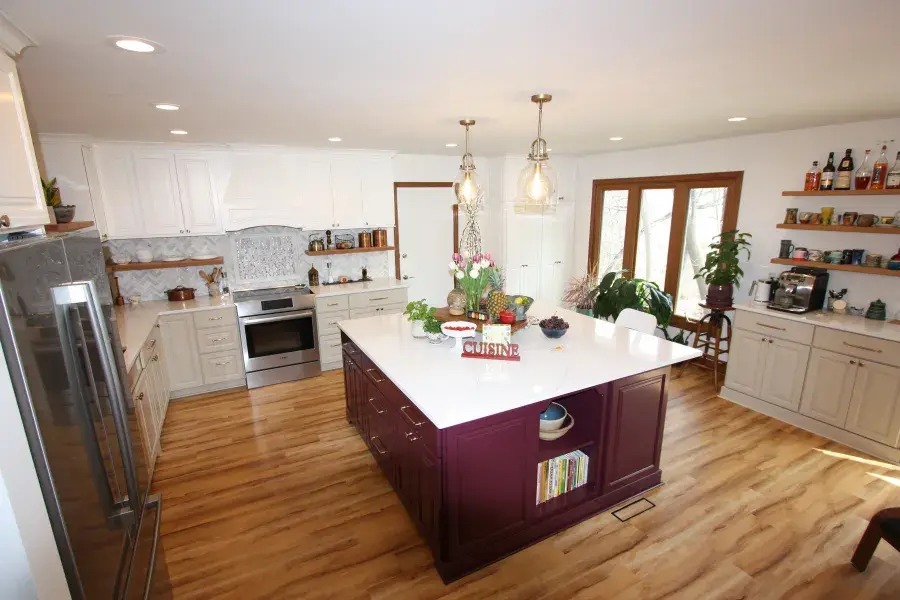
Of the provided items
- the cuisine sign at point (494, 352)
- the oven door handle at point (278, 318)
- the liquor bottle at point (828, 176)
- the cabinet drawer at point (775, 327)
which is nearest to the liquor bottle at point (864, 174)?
the liquor bottle at point (828, 176)

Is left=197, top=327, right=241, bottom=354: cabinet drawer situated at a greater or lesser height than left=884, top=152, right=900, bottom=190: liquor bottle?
lesser

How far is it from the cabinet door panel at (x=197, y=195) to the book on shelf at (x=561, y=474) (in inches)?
150

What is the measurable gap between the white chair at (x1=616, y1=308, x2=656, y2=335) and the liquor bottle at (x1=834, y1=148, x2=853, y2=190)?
1873mm

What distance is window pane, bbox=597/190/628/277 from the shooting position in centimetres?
540

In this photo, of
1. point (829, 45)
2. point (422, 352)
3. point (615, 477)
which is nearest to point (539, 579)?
point (615, 477)

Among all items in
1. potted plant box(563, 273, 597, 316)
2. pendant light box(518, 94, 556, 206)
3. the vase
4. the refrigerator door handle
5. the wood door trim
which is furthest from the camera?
the wood door trim

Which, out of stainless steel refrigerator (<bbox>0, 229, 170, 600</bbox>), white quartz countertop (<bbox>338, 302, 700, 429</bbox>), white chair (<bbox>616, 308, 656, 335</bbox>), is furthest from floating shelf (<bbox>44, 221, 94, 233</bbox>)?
white chair (<bbox>616, 308, 656, 335</bbox>)

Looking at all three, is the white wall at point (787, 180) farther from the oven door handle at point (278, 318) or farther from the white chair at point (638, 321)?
the oven door handle at point (278, 318)

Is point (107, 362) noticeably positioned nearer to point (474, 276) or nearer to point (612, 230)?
point (474, 276)

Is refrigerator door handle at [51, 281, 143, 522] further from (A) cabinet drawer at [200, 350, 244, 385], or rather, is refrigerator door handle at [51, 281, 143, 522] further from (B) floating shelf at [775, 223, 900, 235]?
(B) floating shelf at [775, 223, 900, 235]

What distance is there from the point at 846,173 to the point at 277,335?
5128 millimetres

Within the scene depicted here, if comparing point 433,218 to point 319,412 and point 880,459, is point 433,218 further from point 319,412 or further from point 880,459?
point 880,459

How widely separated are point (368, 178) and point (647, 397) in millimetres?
3663

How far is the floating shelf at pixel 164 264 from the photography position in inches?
157
